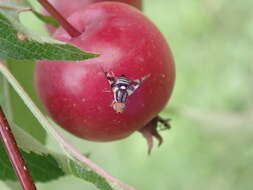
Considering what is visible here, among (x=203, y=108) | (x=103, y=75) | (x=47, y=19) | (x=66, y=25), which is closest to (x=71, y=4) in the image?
(x=47, y=19)

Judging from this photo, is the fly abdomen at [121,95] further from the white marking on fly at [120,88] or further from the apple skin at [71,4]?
the apple skin at [71,4]

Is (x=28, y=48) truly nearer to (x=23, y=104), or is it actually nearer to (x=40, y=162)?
(x=40, y=162)

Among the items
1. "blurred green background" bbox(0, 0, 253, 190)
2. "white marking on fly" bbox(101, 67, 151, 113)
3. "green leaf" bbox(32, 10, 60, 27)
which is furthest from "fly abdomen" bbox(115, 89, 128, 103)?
"blurred green background" bbox(0, 0, 253, 190)

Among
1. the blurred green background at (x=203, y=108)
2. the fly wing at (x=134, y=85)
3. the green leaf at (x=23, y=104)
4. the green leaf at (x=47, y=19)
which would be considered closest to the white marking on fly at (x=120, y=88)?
the fly wing at (x=134, y=85)

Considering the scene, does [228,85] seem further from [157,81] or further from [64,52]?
[64,52]

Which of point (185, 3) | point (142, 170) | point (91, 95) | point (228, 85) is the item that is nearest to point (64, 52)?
point (91, 95)

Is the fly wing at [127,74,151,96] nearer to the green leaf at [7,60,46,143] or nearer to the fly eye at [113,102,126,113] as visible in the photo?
the fly eye at [113,102,126,113]

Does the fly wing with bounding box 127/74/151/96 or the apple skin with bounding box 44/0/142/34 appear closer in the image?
the fly wing with bounding box 127/74/151/96

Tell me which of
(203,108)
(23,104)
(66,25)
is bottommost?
(203,108)
